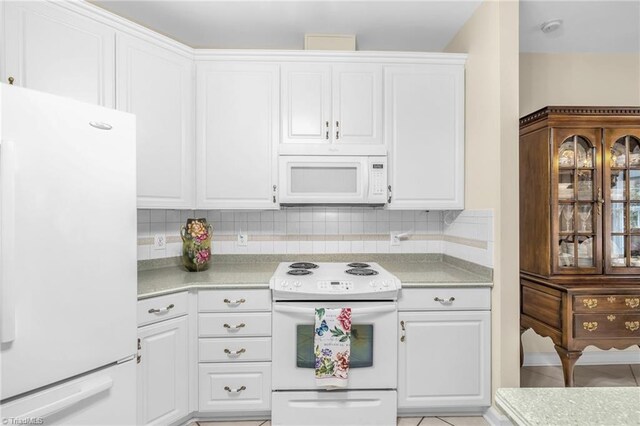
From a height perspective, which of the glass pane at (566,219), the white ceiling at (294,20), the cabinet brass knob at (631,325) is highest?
the white ceiling at (294,20)

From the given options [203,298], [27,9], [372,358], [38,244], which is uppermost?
[27,9]

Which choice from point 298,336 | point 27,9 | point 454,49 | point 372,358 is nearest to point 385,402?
point 372,358

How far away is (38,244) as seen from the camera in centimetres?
116

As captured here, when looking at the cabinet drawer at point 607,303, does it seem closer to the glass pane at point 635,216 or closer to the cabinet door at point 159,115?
the glass pane at point 635,216

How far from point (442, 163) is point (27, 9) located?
241cm

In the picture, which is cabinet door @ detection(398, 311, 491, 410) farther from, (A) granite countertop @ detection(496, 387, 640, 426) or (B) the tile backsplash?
(A) granite countertop @ detection(496, 387, 640, 426)

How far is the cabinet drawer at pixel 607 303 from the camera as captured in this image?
194 centimetres

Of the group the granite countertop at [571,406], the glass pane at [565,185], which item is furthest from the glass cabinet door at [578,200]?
the granite countertop at [571,406]

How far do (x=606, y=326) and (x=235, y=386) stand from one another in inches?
86.3

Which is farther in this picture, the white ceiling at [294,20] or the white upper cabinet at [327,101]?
the white upper cabinet at [327,101]

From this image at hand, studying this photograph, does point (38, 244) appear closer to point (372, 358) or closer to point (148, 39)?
point (148, 39)

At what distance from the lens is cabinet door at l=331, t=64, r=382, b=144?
7.54 feet

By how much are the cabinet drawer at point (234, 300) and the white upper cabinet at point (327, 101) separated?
102 centimetres

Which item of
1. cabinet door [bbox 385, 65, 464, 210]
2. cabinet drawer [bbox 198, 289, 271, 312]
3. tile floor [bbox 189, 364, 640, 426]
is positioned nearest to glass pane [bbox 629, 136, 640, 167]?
cabinet door [bbox 385, 65, 464, 210]
